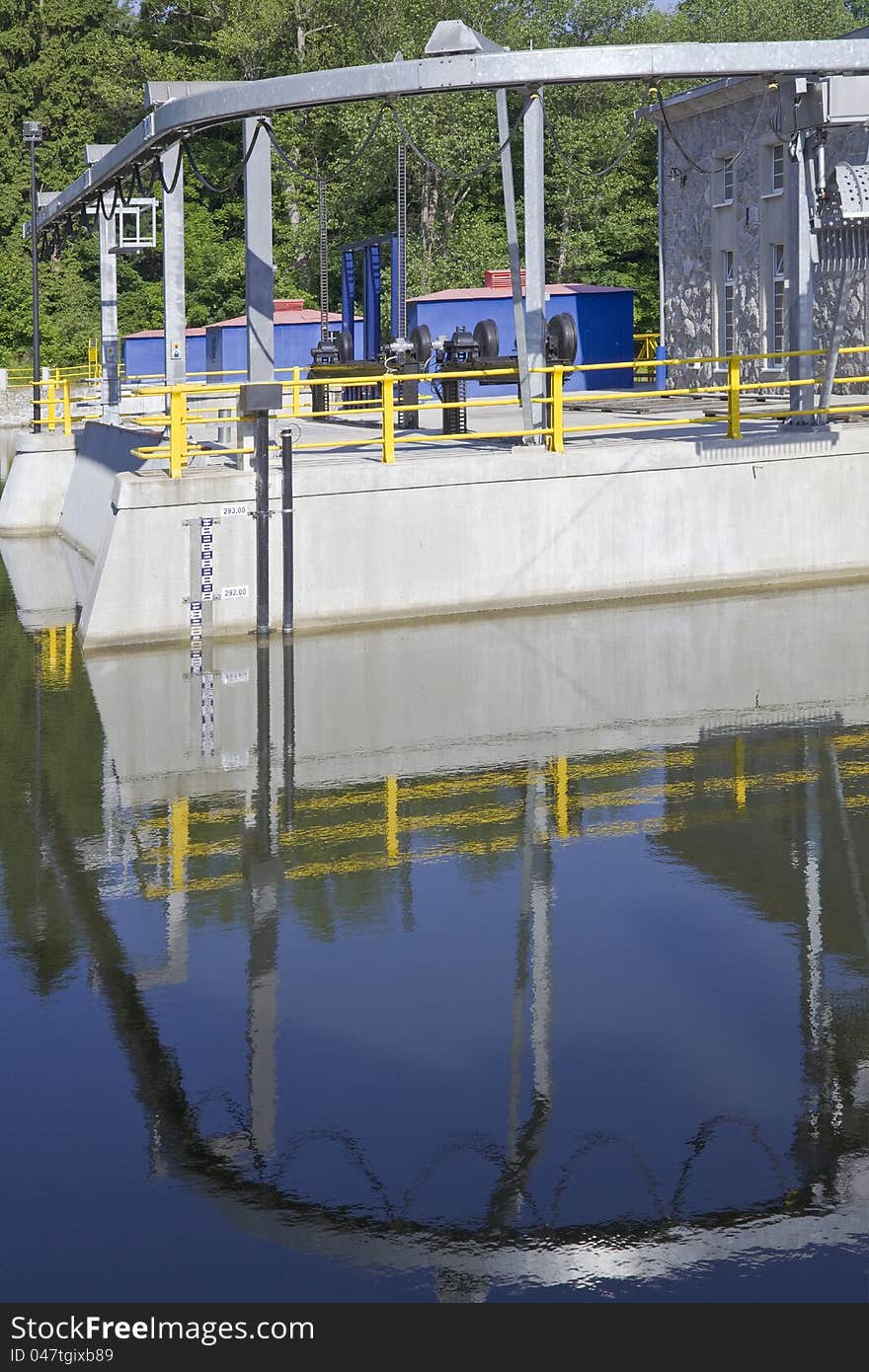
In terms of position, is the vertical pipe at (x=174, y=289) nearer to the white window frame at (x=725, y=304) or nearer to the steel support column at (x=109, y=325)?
the steel support column at (x=109, y=325)

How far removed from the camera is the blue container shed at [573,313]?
36.3 m

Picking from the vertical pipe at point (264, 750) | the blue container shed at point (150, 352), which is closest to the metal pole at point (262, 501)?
the vertical pipe at point (264, 750)

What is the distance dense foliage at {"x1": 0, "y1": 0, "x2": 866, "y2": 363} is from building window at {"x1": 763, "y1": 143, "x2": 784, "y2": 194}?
24.2 m

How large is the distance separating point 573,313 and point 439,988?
29.4m

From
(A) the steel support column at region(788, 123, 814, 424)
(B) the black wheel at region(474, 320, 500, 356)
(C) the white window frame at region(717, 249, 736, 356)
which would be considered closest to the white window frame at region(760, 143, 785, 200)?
(C) the white window frame at region(717, 249, 736, 356)

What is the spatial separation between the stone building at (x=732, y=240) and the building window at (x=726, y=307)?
20mm

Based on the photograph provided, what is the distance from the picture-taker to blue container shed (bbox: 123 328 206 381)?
5225cm

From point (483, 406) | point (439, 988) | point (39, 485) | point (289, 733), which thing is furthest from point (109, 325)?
point (439, 988)

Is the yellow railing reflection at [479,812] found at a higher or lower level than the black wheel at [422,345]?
lower

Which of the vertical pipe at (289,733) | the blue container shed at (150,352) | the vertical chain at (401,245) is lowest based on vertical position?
the vertical pipe at (289,733)

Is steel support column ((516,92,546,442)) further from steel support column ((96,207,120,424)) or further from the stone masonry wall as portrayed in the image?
steel support column ((96,207,120,424))

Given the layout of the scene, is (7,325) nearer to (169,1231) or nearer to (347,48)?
(347,48)

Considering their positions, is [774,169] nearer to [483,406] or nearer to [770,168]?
[770,168]

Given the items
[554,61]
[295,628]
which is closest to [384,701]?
[295,628]
